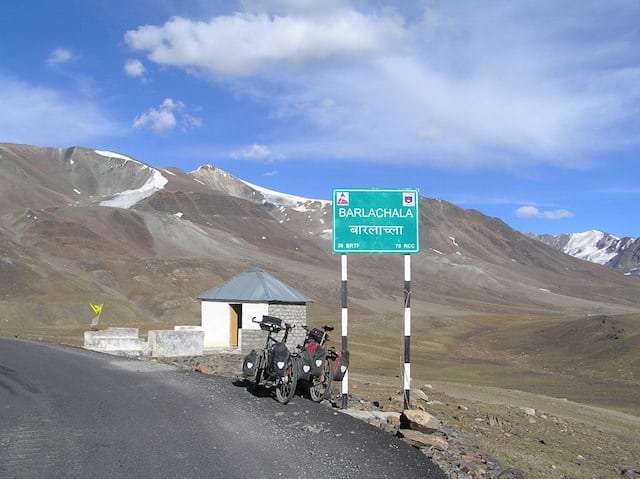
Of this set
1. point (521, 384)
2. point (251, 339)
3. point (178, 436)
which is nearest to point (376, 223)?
point (178, 436)

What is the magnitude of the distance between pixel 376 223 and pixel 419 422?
157 inches

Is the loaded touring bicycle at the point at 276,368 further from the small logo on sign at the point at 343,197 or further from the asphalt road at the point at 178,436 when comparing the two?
the small logo on sign at the point at 343,197

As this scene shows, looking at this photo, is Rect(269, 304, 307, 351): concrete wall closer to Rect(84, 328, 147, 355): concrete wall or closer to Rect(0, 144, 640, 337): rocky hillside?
Rect(84, 328, 147, 355): concrete wall

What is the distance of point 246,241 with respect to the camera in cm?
16488

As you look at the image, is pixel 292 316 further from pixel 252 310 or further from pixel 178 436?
pixel 178 436

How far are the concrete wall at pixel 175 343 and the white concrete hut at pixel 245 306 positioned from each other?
200 inches

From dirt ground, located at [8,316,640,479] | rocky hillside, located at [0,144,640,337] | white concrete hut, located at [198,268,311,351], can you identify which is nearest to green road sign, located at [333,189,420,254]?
dirt ground, located at [8,316,640,479]

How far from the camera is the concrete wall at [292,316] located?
2911cm

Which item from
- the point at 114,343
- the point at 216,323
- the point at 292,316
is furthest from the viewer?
the point at 216,323

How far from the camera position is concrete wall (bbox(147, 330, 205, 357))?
2298cm

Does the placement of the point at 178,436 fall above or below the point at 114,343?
below

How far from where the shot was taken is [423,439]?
9.62m

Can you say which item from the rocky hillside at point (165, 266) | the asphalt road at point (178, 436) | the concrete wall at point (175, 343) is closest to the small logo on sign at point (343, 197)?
the asphalt road at point (178, 436)

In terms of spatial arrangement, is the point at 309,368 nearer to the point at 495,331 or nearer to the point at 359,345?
the point at 359,345
